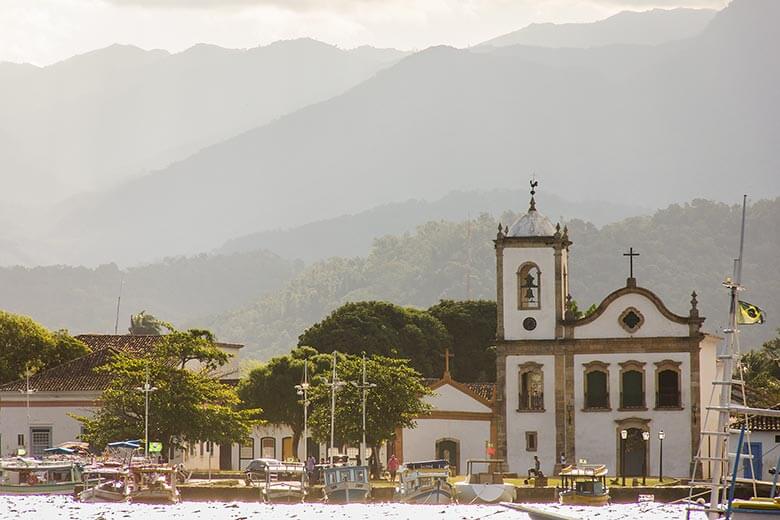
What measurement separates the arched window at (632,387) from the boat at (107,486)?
82.5ft

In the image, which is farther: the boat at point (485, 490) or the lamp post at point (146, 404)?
the lamp post at point (146, 404)

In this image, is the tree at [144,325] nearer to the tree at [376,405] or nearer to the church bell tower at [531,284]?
the tree at [376,405]

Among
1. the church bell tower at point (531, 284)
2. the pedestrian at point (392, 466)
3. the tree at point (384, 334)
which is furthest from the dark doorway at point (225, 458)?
the church bell tower at point (531, 284)

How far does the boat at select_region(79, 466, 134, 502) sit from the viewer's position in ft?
246

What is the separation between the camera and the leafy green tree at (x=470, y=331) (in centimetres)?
13725

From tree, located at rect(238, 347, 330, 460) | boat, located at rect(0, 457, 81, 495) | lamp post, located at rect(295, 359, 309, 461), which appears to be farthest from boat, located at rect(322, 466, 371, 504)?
tree, located at rect(238, 347, 330, 460)

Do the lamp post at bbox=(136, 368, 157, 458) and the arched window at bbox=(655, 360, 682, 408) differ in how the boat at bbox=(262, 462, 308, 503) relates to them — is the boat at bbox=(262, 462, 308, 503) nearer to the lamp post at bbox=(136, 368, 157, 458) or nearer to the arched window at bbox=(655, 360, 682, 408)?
the lamp post at bbox=(136, 368, 157, 458)

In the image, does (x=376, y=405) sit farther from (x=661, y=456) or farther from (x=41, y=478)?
(x=41, y=478)

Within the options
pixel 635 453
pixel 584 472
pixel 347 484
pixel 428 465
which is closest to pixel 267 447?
pixel 635 453

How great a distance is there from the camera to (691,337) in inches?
3246

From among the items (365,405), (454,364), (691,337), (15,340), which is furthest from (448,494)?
(454,364)

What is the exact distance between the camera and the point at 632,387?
8356cm

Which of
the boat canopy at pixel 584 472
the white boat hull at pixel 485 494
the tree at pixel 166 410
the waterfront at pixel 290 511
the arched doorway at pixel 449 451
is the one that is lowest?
the waterfront at pixel 290 511

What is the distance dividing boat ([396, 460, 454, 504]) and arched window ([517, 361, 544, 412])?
13.4 metres
